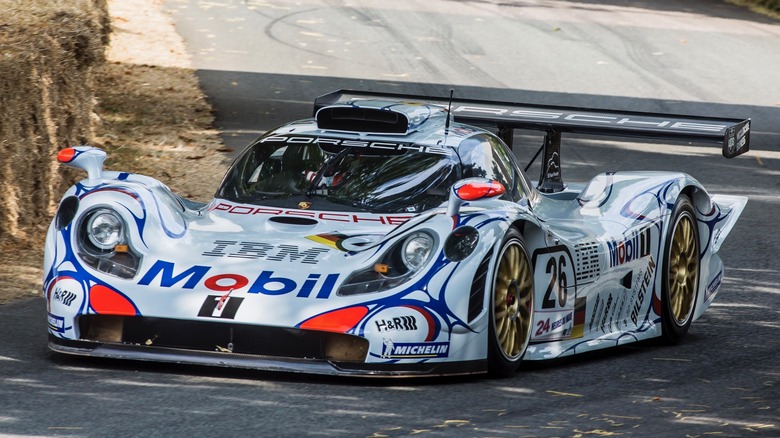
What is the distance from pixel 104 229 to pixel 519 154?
26.5 ft

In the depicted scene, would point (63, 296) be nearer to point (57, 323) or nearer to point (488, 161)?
point (57, 323)

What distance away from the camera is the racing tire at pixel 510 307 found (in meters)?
6.49

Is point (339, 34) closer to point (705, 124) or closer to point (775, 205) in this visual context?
point (775, 205)

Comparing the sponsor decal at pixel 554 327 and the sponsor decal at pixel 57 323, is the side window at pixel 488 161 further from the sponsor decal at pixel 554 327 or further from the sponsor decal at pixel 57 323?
the sponsor decal at pixel 57 323

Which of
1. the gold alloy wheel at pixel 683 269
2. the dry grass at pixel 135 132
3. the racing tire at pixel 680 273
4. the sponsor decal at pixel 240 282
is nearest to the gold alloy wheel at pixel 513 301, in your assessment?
the sponsor decal at pixel 240 282

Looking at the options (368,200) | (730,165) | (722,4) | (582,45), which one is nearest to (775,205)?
(730,165)

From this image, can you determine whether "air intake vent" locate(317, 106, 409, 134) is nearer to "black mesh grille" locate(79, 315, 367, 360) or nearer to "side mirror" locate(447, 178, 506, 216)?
"side mirror" locate(447, 178, 506, 216)

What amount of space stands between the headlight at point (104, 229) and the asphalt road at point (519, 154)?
561mm

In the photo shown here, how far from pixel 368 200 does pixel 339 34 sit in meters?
14.8

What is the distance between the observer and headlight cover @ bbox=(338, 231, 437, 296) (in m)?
6.27

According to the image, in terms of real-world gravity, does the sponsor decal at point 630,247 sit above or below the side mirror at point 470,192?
below

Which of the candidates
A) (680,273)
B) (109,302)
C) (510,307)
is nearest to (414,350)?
(510,307)

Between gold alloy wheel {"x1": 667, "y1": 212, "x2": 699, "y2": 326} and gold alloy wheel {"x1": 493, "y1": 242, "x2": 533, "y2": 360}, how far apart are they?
1577mm

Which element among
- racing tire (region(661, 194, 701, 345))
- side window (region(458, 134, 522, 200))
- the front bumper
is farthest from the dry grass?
racing tire (region(661, 194, 701, 345))
